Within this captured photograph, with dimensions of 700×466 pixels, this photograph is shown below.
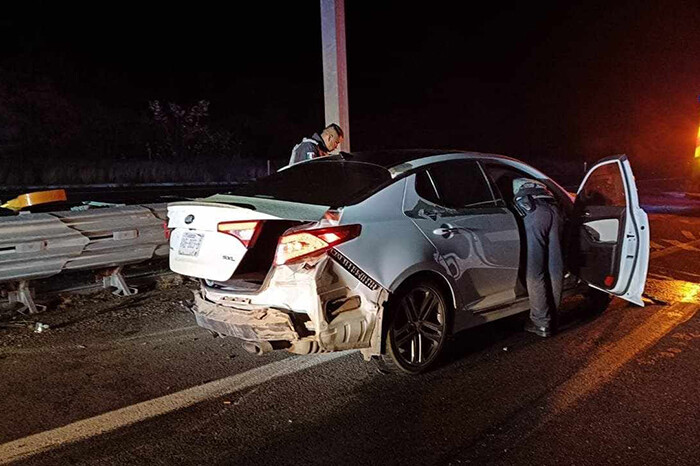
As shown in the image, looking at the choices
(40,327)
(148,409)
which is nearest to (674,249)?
(148,409)

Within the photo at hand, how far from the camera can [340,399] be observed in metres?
4.08

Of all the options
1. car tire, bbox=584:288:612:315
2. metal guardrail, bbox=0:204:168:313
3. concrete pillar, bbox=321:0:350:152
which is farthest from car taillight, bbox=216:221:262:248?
concrete pillar, bbox=321:0:350:152

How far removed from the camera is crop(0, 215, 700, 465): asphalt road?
3383mm

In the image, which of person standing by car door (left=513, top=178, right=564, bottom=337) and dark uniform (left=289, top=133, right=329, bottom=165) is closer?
person standing by car door (left=513, top=178, right=564, bottom=337)

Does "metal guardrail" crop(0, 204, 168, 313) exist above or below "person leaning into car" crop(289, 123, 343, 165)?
below

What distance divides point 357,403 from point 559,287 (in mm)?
2257

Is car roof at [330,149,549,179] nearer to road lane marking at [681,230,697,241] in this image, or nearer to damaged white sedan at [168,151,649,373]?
damaged white sedan at [168,151,649,373]

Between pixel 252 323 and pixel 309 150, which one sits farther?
pixel 309 150

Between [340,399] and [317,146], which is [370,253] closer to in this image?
[340,399]

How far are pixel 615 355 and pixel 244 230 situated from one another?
10.2 ft

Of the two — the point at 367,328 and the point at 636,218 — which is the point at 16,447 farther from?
the point at 636,218

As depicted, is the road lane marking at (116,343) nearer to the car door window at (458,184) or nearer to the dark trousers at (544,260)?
the car door window at (458,184)

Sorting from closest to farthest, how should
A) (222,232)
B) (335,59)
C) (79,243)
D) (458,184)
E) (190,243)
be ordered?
(222,232) < (190,243) < (458,184) < (79,243) < (335,59)

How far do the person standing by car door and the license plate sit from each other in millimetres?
2669
